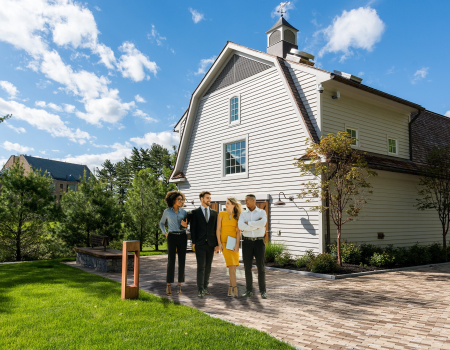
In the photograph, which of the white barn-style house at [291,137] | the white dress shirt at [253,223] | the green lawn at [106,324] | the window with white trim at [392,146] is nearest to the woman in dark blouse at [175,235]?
the green lawn at [106,324]

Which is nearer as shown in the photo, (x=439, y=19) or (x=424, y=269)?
(x=439, y=19)

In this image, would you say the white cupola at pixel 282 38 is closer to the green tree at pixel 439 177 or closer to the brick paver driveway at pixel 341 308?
the green tree at pixel 439 177

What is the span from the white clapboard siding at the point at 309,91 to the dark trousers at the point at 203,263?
6.08 metres

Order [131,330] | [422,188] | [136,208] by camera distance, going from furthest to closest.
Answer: [136,208] → [422,188] → [131,330]

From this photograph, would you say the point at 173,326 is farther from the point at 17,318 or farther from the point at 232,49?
the point at 232,49

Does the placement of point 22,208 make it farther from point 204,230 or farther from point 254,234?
point 254,234

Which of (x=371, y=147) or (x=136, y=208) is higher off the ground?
(x=371, y=147)

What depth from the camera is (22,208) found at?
576 inches

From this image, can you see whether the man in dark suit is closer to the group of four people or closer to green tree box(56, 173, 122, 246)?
the group of four people

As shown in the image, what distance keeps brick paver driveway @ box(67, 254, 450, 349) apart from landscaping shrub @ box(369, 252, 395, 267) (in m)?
0.85

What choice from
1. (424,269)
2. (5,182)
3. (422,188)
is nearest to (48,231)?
(5,182)

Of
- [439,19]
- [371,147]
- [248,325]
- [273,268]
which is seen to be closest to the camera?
[248,325]

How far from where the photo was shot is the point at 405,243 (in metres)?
13.0

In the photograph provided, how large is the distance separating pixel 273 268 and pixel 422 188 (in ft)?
25.7
